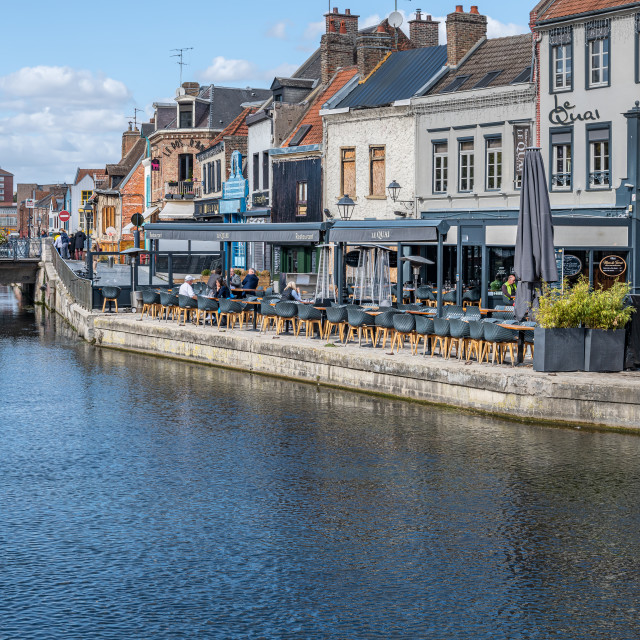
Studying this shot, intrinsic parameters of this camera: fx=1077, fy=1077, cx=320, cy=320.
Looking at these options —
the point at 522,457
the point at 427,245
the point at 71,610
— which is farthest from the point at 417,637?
the point at 427,245

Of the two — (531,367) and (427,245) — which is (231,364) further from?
(427,245)

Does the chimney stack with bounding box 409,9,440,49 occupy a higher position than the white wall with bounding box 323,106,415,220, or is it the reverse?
the chimney stack with bounding box 409,9,440,49

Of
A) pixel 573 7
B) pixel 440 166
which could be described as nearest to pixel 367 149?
pixel 440 166

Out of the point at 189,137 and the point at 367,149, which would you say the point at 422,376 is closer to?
the point at 367,149

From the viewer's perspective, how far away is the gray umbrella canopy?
762 inches

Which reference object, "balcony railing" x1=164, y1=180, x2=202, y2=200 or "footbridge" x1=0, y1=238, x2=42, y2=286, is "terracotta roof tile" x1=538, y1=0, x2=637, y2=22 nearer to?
"balcony railing" x1=164, y1=180, x2=202, y2=200

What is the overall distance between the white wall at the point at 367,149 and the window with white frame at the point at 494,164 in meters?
3.27

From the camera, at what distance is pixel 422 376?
1852 cm

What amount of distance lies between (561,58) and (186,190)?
108 ft

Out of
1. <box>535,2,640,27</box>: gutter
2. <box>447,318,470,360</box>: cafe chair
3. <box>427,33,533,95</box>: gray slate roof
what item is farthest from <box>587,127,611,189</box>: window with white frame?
<box>447,318,470,360</box>: cafe chair

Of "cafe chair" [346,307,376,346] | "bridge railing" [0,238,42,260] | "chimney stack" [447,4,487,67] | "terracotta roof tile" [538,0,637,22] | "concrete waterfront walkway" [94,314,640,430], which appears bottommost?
"concrete waterfront walkway" [94,314,640,430]

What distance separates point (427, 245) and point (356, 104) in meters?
6.42

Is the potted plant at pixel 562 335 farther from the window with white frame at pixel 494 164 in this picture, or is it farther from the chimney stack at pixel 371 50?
the chimney stack at pixel 371 50

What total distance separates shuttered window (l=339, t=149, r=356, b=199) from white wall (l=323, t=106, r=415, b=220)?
15 cm
